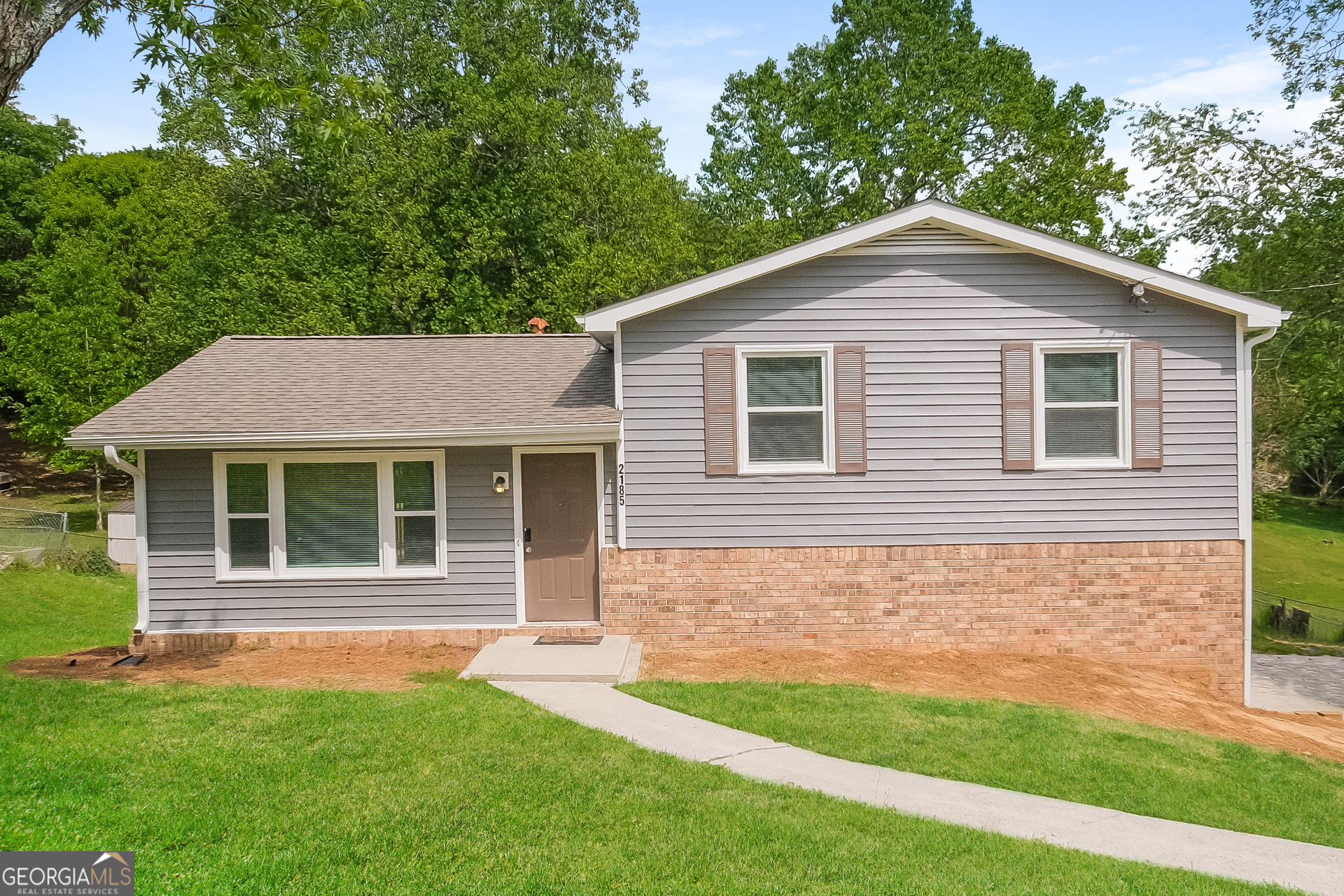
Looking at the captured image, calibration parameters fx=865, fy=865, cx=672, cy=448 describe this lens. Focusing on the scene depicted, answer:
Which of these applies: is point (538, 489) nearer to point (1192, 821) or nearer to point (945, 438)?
point (945, 438)

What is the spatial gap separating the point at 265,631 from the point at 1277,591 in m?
27.1

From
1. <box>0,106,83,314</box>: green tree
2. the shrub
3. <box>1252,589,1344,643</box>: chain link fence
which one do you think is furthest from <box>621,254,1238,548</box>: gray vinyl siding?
<box>0,106,83,314</box>: green tree

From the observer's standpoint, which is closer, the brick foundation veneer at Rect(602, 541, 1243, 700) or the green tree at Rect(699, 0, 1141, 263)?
the brick foundation veneer at Rect(602, 541, 1243, 700)

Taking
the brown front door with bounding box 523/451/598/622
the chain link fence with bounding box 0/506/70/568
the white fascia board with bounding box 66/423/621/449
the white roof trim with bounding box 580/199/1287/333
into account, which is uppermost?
the white roof trim with bounding box 580/199/1287/333

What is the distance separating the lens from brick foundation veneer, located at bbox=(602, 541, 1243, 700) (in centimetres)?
1002

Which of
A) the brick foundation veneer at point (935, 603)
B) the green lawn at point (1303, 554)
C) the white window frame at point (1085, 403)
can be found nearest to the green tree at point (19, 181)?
the brick foundation veneer at point (935, 603)

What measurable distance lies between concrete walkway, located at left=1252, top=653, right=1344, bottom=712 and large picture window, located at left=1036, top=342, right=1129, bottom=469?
3710 millimetres

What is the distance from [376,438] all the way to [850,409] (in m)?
5.40

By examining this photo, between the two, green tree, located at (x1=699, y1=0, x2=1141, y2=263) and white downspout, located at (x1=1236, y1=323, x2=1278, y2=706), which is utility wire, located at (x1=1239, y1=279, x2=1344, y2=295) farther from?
green tree, located at (x1=699, y1=0, x2=1141, y2=263)

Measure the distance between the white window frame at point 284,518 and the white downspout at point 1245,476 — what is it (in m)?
9.28

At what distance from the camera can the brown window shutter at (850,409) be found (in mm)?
9992

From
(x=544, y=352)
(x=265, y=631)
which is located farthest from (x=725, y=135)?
(x=265, y=631)

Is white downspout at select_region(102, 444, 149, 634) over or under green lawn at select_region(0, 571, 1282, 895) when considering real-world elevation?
over

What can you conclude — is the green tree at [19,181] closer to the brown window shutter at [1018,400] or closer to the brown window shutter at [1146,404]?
the brown window shutter at [1018,400]
